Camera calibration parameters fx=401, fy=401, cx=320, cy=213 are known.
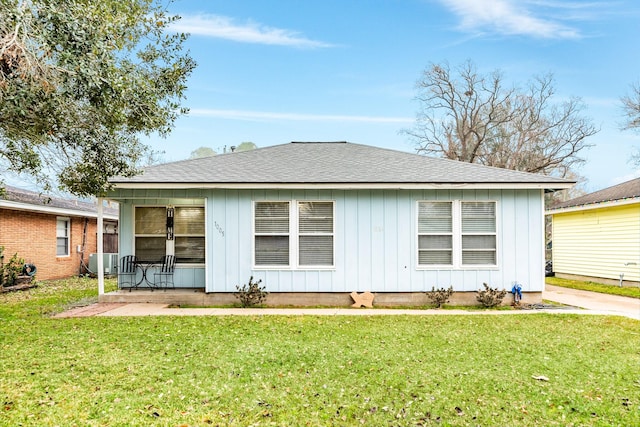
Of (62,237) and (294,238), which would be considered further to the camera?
(62,237)

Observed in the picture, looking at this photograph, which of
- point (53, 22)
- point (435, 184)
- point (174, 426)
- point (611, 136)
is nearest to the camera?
point (174, 426)

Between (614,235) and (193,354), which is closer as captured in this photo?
(193,354)

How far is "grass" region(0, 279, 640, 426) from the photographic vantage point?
3510mm

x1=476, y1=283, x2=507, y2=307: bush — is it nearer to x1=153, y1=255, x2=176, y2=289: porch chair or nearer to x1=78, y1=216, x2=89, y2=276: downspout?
x1=153, y1=255, x2=176, y2=289: porch chair

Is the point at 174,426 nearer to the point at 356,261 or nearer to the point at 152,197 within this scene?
the point at 356,261

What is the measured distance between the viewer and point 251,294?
8.78 metres

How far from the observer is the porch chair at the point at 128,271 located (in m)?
9.83

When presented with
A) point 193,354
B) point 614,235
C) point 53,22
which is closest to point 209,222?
point 193,354

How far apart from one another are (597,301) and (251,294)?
8.44m

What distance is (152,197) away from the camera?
9.05 meters

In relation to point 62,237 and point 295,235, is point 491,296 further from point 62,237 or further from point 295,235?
point 62,237

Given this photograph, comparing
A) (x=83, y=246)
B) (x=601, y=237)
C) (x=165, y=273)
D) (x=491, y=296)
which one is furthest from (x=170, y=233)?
(x=601, y=237)

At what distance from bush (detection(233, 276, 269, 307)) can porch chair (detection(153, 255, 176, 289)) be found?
6.69 ft

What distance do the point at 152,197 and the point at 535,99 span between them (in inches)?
1051
